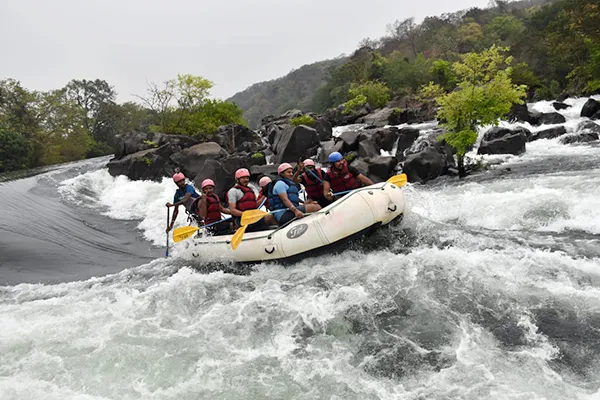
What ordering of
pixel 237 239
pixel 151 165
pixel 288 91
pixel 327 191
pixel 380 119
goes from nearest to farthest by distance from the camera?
pixel 237 239, pixel 327 191, pixel 151 165, pixel 380 119, pixel 288 91

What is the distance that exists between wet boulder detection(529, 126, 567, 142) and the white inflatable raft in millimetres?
12559

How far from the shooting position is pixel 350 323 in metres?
4.72

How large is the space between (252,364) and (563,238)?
5.38m

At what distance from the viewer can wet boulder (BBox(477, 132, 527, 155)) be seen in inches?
574

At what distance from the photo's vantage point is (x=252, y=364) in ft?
13.7

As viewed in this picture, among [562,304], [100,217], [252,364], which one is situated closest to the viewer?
[252,364]

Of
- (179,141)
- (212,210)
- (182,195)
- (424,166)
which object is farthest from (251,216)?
(179,141)

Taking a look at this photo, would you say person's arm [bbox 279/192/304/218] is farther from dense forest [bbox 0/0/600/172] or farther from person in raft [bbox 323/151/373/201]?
dense forest [bbox 0/0/600/172]

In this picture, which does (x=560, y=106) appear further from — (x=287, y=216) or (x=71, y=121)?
(x=71, y=121)

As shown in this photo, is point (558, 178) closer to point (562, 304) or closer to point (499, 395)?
point (562, 304)

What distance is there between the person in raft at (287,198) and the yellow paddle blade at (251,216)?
1.26ft

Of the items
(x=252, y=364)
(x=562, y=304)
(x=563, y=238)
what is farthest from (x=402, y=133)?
(x=252, y=364)

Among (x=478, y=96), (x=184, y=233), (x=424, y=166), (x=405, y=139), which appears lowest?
(x=424, y=166)

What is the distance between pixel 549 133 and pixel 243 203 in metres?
14.5
